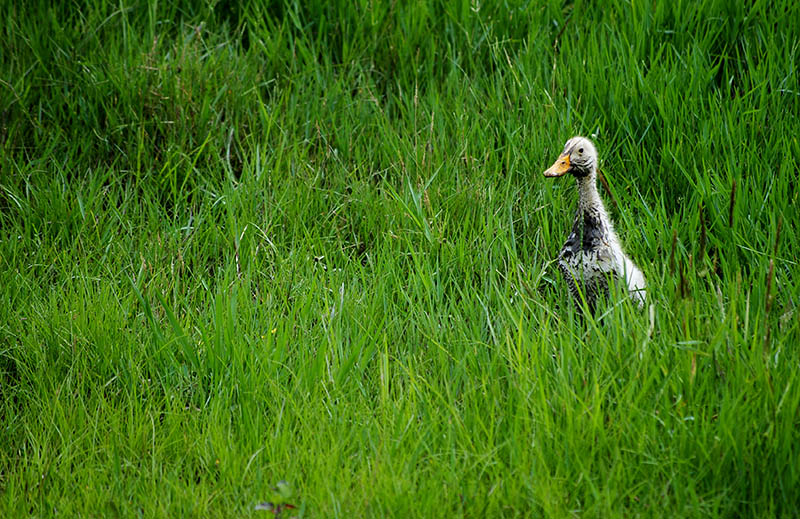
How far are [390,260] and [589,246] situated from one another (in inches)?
35.2

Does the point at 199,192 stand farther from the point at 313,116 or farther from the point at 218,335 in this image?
the point at 218,335

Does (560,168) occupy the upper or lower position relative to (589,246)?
upper


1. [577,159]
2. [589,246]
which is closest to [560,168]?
[577,159]

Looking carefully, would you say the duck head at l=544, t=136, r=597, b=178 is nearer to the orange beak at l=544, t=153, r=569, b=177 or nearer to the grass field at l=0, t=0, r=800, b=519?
the orange beak at l=544, t=153, r=569, b=177

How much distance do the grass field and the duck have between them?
0.43 feet

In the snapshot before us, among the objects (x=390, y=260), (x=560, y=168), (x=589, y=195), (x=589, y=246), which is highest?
(x=560, y=168)

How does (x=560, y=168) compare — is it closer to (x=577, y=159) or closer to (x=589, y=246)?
(x=577, y=159)

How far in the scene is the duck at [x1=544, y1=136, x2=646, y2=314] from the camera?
12.1 feet

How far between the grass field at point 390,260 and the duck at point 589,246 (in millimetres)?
131

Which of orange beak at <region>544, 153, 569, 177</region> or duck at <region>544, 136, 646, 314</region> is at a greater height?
orange beak at <region>544, 153, 569, 177</region>

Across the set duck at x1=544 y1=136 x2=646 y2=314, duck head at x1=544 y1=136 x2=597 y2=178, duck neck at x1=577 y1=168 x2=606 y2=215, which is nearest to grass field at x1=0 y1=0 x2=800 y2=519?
duck at x1=544 y1=136 x2=646 y2=314

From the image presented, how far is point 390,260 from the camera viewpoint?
4.03 meters

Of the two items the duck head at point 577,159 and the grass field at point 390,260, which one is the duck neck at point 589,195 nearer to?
the duck head at point 577,159

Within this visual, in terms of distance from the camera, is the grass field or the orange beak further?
the orange beak
